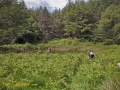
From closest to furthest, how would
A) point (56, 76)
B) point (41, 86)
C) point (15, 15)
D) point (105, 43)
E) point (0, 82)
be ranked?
point (0, 82), point (41, 86), point (56, 76), point (15, 15), point (105, 43)

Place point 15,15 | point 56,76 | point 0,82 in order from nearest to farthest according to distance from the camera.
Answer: point 0,82 < point 56,76 < point 15,15

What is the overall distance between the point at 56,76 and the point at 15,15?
29.1 m

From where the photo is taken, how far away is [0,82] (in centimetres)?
992

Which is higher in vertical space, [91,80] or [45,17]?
[45,17]

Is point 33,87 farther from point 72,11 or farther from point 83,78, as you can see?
point 72,11

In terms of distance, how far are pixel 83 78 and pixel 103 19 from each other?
41750 mm

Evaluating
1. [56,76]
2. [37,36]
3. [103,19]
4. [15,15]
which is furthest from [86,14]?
[56,76]

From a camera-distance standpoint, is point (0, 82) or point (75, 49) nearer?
point (0, 82)

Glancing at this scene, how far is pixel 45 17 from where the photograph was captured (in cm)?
5828

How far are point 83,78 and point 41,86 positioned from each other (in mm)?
1952

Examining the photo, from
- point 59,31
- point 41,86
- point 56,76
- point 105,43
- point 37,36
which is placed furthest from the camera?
point 59,31

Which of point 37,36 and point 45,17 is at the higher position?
point 45,17

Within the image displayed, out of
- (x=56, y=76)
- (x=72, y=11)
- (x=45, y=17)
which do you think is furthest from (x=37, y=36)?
(x=56, y=76)

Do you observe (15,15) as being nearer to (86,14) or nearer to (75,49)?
(75,49)
